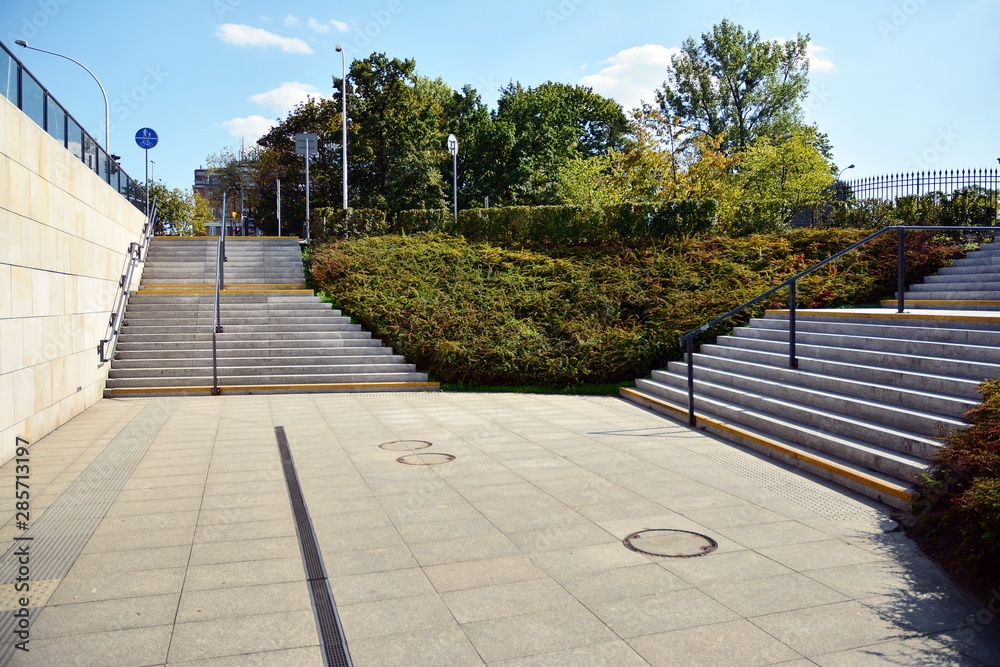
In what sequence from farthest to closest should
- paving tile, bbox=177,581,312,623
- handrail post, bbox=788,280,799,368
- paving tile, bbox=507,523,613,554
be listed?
handrail post, bbox=788,280,799,368 → paving tile, bbox=507,523,613,554 → paving tile, bbox=177,581,312,623

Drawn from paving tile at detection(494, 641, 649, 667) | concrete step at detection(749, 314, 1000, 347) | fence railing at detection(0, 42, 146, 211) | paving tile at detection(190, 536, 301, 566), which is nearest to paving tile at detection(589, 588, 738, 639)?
paving tile at detection(494, 641, 649, 667)

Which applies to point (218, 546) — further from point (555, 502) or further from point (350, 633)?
point (555, 502)

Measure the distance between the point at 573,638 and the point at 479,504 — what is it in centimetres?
268

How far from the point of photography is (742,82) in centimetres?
5281

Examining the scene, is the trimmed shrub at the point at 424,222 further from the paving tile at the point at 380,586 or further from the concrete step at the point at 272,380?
the paving tile at the point at 380,586

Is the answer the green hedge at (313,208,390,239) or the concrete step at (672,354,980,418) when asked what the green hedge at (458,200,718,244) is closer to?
the green hedge at (313,208,390,239)

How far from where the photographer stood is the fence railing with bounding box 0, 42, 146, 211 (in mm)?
8789

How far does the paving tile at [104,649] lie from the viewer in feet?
12.1

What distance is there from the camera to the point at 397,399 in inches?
532

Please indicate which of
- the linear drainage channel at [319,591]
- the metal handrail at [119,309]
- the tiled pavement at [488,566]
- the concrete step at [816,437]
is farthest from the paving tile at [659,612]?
the metal handrail at [119,309]

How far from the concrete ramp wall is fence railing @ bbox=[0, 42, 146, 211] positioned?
0.22 m

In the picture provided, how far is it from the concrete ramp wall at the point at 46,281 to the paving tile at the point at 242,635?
5711mm

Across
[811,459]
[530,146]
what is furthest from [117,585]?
[530,146]

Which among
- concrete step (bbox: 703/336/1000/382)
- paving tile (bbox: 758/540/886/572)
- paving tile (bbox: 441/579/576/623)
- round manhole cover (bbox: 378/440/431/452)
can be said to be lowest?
round manhole cover (bbox: 378/440/431/452)
